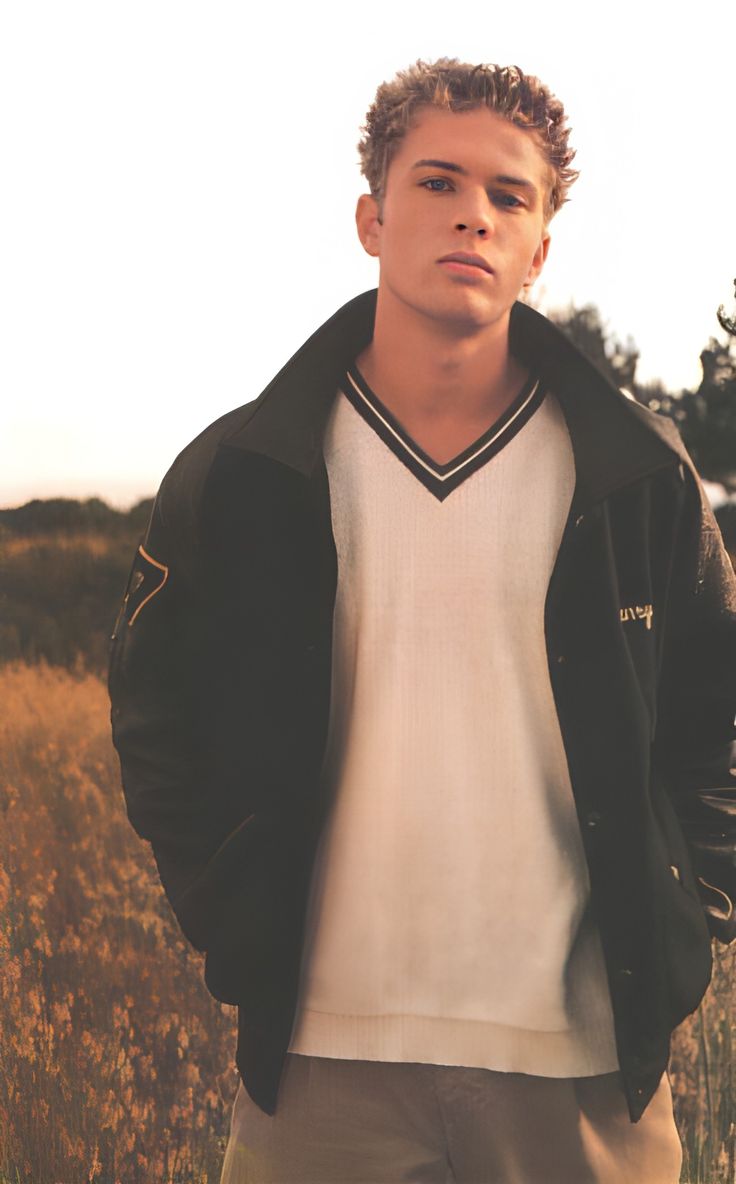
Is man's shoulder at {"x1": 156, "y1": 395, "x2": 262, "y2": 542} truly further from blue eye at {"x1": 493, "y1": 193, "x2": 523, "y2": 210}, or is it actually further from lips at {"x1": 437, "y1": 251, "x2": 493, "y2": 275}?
blue eye at {"x1": 493, "y1": 193, "x2": 523, "y2": 210}

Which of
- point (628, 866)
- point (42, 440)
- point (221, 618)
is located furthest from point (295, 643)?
point (42, 440)

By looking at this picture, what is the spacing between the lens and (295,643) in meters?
1.98

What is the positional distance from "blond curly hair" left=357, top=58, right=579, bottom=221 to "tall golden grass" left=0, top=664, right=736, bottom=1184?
135cm

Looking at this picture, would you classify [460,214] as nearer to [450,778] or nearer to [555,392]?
[555,392]

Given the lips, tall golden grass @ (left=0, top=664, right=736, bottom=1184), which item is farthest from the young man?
tall golden grass @ (left=0, top=664, right=736, bottom=1184)

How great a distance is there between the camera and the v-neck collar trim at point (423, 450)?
6.45ft

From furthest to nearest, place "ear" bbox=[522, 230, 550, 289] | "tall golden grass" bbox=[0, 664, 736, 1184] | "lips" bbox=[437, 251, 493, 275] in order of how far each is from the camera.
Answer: "tall golden grass" bbox=[0, 664, 736, 1184] → "ear" bbox=[522, 230, 550, 289] → "lips" bbox=[437, 251, 493, 275]

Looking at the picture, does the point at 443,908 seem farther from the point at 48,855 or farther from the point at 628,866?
the point at 48,855

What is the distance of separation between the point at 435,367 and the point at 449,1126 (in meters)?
1.29

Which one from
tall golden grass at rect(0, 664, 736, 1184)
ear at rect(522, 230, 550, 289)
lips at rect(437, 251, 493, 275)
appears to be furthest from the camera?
tall golden grass at rect(0, 664, 736, 1184)

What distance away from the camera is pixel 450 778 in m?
1.95

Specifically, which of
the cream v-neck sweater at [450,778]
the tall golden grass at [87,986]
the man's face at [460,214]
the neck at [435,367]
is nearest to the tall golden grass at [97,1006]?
the tall golden grass at [87,986]

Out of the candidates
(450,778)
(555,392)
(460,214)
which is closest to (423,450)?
(555,392)

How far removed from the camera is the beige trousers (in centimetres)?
201
